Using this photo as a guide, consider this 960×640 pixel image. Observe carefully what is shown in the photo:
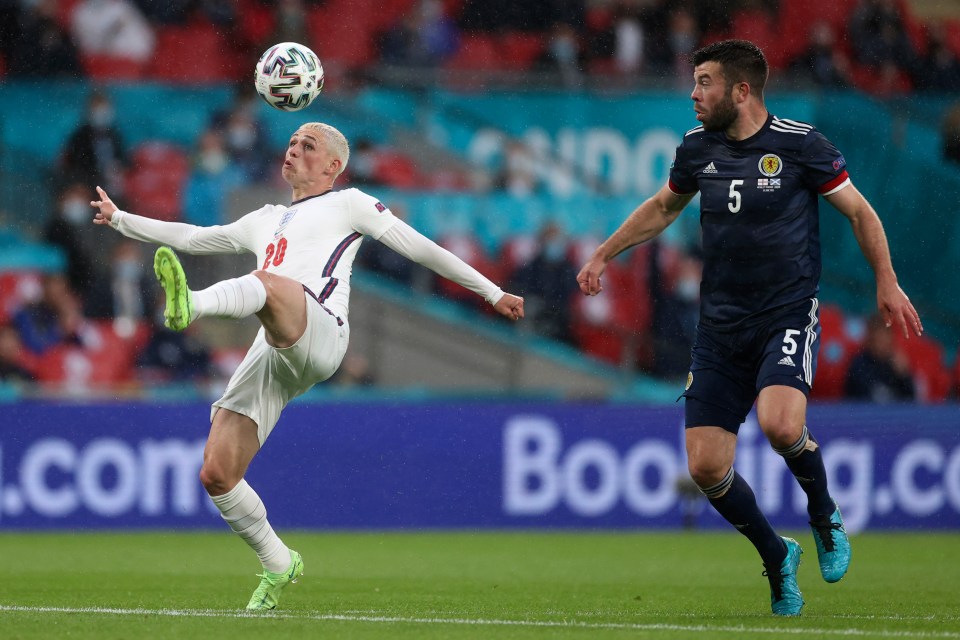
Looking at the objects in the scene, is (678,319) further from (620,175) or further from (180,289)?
(180,289)

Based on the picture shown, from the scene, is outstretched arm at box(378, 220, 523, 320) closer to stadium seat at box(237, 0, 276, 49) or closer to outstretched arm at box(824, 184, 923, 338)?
outstretched arm at box(824, 184, 923, 338)

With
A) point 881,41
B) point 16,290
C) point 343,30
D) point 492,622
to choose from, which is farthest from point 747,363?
point 881,41

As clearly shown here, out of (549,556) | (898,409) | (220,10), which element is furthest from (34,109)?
(898,409)

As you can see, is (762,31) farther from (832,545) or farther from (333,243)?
(832,545)

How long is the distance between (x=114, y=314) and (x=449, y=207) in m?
3.76

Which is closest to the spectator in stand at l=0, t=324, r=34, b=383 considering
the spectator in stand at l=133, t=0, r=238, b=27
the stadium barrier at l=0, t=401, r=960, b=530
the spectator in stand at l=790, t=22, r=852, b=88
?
the stadium barrier at l=0, t=401, r=960, b=530

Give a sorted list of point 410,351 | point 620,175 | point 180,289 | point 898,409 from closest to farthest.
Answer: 1. point 180,289
2. point 898,409
3. point 410,351
4. point 620,175

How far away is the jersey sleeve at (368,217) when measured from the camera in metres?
7.21

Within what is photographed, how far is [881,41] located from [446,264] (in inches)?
537

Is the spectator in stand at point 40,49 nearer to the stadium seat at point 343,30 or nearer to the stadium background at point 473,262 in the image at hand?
the stadium background at point 473,262

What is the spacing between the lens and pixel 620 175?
1756 cm

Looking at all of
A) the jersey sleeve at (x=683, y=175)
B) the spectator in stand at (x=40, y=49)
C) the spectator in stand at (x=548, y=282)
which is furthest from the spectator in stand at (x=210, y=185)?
the jersey sleeve at (x=683, y=175)

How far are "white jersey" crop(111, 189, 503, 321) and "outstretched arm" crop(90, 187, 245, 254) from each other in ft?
0.21

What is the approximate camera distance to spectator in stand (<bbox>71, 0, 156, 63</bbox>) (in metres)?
17.0
